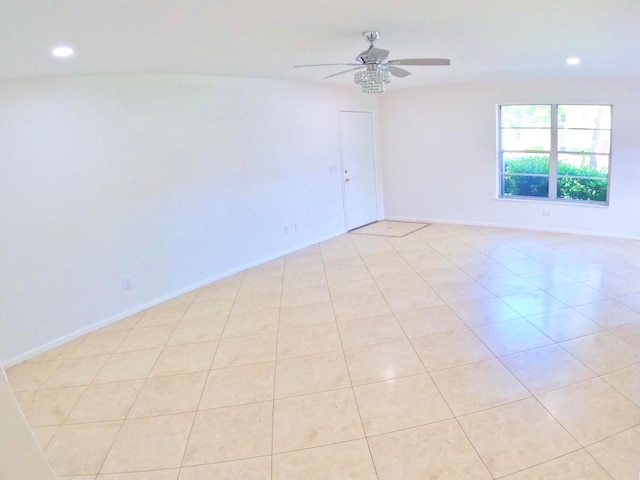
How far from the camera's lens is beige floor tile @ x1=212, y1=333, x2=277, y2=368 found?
10.5ft

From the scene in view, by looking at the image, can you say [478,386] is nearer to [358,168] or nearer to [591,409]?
[591,409]

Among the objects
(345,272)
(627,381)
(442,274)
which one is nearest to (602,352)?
(627,381)

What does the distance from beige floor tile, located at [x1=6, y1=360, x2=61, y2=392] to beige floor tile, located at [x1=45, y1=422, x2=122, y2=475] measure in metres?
0.80

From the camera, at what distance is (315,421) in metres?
2.46

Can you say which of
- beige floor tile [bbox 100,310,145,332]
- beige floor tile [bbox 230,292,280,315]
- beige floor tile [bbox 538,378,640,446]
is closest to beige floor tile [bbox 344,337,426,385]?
beige floor tile [bbox 538,378,640,446]

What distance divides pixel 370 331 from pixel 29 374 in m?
2.79

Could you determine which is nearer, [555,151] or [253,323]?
[253,323]

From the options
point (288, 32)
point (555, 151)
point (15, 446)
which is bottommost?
point (15, 446)

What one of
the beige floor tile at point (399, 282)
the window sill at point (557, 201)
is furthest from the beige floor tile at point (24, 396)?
the window sill at point (557, 201)

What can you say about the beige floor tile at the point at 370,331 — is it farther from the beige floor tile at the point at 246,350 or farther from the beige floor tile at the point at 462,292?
the beige floor tile at the point at 462,292

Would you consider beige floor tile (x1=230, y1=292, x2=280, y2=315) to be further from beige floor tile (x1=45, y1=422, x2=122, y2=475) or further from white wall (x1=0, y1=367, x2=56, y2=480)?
white wall (x1=0, y1=367, x2=56, y2=480)

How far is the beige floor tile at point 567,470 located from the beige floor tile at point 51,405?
8.94ft

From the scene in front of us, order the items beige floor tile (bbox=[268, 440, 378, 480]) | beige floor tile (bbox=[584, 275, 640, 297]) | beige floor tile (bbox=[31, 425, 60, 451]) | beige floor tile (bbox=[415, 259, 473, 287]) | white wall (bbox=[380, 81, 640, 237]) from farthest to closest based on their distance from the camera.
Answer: white wall (bbox=[380, 81, 640, 237])
beige floor tile (bbox=[415, 259, 473, 287])
beige floor tile (bbox=[584, 275, 640, 297])
beige floor tile (bbox=[31, 425, 60, 451])
beige floor tile (bbox=[268, 440, 378, 480])

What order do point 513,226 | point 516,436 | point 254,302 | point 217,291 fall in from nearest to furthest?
point 516,436, point 254,302, point 217,291, point 513,226
